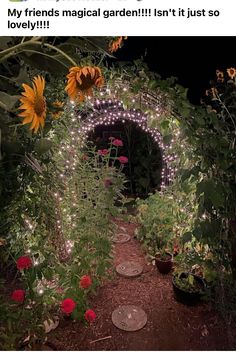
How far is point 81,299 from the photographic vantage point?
2988 mm

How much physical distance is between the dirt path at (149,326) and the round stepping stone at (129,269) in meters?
0.12

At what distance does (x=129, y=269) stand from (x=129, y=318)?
98 centimetres

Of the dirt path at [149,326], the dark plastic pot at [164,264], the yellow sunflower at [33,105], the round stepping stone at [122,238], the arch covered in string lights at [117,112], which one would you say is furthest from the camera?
the round stepping stone at [122,238]

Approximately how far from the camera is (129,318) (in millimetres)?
3223

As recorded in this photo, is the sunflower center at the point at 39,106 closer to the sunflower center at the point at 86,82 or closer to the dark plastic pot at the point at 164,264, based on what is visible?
the sunflower center at the point at 86,82

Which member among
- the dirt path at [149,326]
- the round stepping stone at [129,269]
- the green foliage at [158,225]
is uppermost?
the green foliage at [158,225]

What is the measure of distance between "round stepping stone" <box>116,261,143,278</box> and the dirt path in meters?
0.12

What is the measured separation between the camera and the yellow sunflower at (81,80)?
1260 mm

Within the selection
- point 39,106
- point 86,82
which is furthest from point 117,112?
point 39,106

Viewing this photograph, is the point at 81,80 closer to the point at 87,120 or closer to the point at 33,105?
the point at 33,105

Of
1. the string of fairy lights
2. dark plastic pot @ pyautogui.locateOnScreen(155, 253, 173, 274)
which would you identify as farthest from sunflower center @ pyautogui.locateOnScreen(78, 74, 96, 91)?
dark plastic pot @ pyautogui.locateOnScreen(155, 253, 173, 274)

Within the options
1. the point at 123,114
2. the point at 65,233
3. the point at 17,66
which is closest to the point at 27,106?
the point at 17,66

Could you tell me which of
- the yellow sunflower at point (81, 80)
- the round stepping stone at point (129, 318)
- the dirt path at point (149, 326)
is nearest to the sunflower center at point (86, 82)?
the yellow sunflower at point (81, 80)

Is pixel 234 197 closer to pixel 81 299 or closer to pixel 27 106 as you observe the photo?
pixel 81 299
